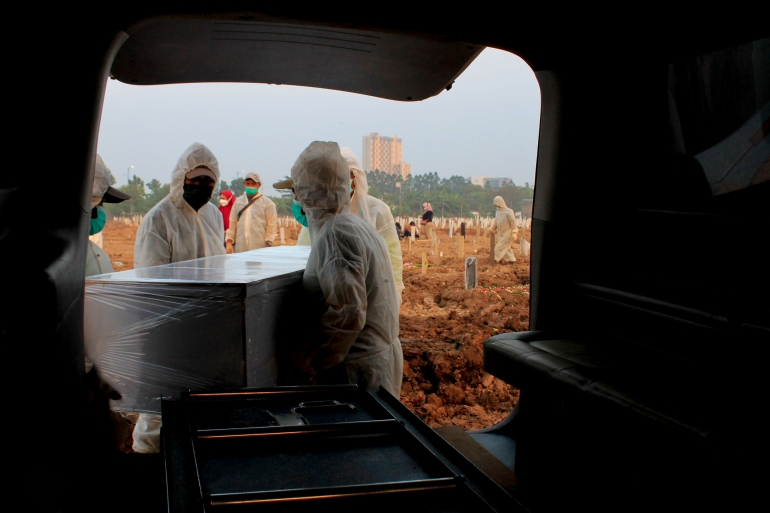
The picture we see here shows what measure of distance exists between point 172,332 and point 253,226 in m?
6.76

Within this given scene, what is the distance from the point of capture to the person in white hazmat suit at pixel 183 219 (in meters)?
3.54

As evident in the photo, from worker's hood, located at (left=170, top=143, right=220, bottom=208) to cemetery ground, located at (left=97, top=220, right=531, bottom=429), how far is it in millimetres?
2929

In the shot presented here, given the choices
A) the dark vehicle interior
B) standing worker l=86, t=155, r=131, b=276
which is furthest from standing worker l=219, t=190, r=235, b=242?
the dark vehicle interior

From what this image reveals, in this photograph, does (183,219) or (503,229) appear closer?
(183,219)

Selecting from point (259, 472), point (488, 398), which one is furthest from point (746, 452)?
point (488, 398)

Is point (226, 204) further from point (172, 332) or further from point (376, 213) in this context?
point (172, 332)

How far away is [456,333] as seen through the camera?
827 centimetres

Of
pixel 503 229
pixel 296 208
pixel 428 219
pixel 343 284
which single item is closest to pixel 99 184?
pixel 296 208

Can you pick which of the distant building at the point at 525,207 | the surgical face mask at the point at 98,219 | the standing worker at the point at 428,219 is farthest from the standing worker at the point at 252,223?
the distant building at the point at 525,207

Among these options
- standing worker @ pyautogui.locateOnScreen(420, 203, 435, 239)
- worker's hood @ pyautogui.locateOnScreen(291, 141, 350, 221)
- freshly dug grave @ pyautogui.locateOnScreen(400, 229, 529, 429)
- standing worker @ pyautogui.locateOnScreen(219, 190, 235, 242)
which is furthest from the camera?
standing worker @ pyautogui.locateOnScreen(420, 203, 435, 239)

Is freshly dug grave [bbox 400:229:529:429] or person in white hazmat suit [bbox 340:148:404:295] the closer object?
person in white hazmat suit [bbox 340:148:404:295]

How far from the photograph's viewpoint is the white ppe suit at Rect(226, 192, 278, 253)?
8.48 meters

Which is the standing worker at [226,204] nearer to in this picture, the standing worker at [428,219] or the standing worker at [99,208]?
the standing worker at [99,208]

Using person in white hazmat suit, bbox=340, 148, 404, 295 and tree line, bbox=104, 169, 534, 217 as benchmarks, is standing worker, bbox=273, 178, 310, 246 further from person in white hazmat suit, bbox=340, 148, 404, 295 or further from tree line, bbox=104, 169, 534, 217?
tree line, bbox=104, 169, 534, 217
